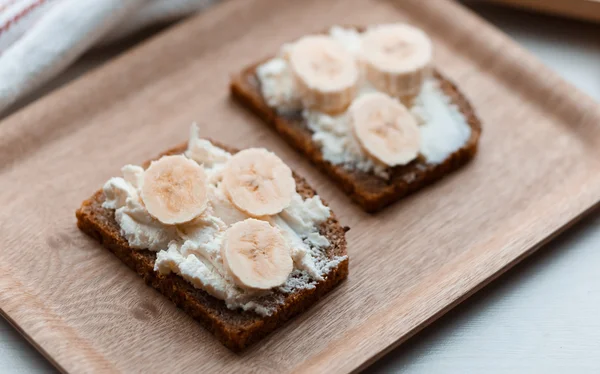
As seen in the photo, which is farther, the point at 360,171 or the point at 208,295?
the point at 360,171

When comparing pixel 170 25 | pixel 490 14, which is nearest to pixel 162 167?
pixel 170 25

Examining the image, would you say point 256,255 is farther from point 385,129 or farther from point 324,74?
point 324,74

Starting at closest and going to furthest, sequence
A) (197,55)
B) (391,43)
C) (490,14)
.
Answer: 1. (391,43)
2. (197,55)
3. (490,14)

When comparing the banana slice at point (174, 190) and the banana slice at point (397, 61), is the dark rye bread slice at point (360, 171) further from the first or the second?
the banana slice at point (174, 190)

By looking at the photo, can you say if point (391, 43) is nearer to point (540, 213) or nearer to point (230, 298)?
point (540, 213)

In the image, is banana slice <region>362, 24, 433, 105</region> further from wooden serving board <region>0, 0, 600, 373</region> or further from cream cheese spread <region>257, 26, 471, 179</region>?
wooden serving board <region>0, 0, 600, 373</region>

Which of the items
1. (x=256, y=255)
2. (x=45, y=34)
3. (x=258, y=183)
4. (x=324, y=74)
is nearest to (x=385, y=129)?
(x=324, y=74)
